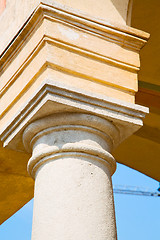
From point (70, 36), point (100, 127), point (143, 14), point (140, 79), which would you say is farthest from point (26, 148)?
point (140, 79)

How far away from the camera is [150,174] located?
24.7ft

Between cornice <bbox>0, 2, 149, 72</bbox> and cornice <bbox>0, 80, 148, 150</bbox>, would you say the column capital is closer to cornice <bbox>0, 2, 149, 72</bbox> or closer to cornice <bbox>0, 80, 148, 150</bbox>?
cornice <bbox>0, 80, 148, 150</bbox>

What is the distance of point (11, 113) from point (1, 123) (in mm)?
178

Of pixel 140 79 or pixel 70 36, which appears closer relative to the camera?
pixel 70 36

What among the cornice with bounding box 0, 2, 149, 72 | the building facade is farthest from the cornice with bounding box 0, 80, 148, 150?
the cornice with bounding box 0, 2, 149, 72

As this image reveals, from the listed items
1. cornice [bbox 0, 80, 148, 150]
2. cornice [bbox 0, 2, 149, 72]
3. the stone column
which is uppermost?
cornice [bbox 0, 2, 149, 72]

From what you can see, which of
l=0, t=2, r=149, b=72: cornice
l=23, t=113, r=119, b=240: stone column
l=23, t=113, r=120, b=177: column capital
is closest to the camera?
l=23, t=113, r=119, b=240: stone column

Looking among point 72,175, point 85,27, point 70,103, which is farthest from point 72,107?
point 85,27

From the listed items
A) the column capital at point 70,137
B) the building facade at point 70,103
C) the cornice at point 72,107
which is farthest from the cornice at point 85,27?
the column capital at point 70,137

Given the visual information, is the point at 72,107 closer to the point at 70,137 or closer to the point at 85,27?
the point at 70,137

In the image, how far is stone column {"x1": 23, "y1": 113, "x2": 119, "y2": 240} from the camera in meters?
3.05

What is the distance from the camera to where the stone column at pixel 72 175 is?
305cm

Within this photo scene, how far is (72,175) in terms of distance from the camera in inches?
125

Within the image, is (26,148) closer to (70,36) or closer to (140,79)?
(70,36)
